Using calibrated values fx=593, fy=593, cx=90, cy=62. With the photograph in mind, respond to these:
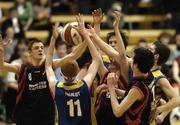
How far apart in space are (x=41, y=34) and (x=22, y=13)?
26.7 inches

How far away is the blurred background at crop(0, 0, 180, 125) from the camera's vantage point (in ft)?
41.9

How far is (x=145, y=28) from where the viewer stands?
16.4 metres

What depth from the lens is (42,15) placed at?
14.0 metres

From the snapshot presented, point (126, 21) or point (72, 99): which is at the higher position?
point (72, 99)

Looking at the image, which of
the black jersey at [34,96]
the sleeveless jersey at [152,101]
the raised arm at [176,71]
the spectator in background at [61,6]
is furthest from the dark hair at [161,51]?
the spectator in background at [61,6]

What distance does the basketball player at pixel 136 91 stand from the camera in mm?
5738

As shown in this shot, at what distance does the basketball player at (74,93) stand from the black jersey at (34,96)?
0.78m

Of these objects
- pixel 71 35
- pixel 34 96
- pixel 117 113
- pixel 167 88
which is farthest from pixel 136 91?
pixel 34 96

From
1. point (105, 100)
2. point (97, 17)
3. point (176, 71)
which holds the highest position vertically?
point (97, 17)

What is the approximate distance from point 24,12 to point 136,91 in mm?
8585

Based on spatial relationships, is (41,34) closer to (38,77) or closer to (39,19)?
(39,19)

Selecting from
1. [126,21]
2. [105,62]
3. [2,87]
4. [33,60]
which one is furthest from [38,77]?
[126,21]

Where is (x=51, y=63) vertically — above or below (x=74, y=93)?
above

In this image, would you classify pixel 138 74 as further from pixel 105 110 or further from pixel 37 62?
pixel 37 62
